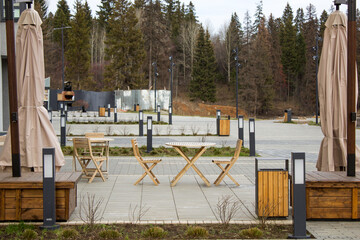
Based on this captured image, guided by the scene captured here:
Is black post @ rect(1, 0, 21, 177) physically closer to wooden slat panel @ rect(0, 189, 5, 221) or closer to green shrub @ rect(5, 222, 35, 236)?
wooden slat panel @ rect(0, 189, 5, 221)

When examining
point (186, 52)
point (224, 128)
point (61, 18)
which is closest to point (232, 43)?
point (186, 52)

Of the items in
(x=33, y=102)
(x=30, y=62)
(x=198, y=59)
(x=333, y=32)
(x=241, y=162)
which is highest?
(x=198, y=59)

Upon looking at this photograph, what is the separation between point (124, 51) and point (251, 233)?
74.5m

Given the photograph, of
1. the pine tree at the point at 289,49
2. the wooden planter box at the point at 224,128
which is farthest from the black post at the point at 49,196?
the pine tree at the point at 289,49

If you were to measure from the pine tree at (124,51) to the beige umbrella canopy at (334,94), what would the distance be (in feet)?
228

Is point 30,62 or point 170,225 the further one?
point 30,62

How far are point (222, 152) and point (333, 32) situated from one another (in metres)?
7.84

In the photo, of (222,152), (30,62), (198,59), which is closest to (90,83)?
(198,59)

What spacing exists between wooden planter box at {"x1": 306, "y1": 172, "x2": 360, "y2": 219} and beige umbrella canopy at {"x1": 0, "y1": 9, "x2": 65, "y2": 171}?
4.31m

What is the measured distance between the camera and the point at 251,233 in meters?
6.25

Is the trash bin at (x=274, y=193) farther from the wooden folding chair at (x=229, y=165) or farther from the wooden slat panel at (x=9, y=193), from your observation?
the wooden slat panel at (x=9, y=193)

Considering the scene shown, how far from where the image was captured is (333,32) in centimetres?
888

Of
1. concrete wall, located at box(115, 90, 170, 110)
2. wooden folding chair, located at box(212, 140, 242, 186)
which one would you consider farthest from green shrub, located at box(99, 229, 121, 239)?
concrete wall, located at box(115, 90, 170, 110)

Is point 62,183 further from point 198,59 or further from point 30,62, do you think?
point 198,59
